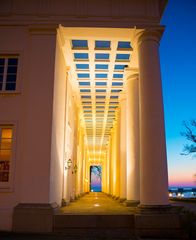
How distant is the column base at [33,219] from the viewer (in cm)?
1249

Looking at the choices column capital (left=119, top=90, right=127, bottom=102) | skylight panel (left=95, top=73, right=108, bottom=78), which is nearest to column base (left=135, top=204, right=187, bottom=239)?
skylight panel (left=95, top=73, right=108, bottom=78)

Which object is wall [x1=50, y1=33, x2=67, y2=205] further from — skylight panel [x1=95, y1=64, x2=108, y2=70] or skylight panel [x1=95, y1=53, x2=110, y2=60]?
skylight panel [x1=95, y1=64, x2=108, y2=70]

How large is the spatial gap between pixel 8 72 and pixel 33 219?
22.4ft

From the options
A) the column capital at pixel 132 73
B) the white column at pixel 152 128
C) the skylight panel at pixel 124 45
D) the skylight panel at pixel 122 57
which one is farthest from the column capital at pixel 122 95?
the white column at pixel 152 128

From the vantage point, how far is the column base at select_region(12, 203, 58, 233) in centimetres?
→ 1249

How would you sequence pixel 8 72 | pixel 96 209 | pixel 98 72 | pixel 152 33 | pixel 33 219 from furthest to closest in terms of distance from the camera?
pixel 98 72
pixel 96 209
pixel 152 33
pixel 8 72
pixel 33 219

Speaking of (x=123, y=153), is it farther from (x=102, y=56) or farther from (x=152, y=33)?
(x=152, y=33)

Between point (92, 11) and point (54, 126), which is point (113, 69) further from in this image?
point (54, 126)

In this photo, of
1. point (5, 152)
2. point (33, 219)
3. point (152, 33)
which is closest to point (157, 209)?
point (33, 219)

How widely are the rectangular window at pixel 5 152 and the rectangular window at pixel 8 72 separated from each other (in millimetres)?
1933

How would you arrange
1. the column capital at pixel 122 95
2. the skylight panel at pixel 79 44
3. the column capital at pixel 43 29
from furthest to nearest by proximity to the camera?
the column capital at pixel 122 95
the skylight panel at pixel 79 44
the column capital at pixel 43 29

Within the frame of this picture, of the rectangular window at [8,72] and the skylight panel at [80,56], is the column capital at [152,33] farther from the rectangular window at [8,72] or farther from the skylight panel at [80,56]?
the rectangular window at [8,72]

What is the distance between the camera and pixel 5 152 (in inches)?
543

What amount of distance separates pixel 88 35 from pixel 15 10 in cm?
376
